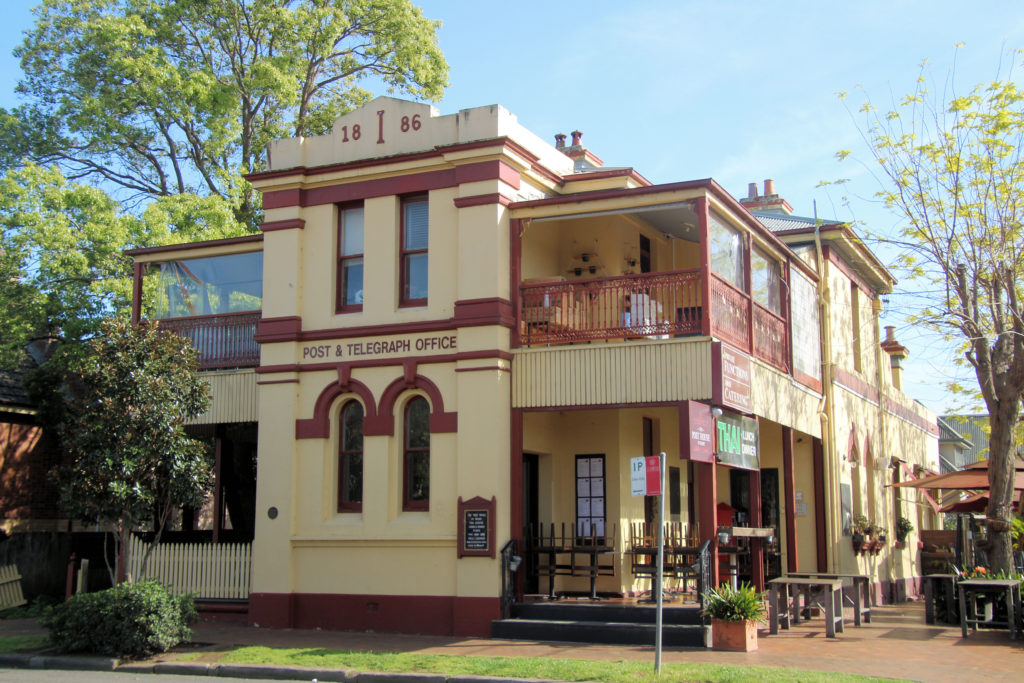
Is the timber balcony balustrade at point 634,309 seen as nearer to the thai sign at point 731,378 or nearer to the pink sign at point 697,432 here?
the thai sign at point 731,378

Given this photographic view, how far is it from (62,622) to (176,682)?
2639 mm

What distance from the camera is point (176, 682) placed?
12.6 meters

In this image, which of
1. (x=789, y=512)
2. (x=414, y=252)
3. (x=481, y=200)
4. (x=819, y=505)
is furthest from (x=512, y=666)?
(x=819, y=505)

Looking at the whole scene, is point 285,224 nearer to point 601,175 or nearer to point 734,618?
point 601,175

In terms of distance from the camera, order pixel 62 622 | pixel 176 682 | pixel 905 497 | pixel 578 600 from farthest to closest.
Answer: pixel 905 497
pixel 578 600
pixel 62 622
pixel 176 682

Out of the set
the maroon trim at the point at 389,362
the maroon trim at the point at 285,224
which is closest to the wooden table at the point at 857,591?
the maroon trim at the point at 389,362

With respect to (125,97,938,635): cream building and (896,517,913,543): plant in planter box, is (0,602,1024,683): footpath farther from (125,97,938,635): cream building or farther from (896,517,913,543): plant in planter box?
(896,517,913,543): plant in planter box

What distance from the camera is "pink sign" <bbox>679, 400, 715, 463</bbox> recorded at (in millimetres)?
14172

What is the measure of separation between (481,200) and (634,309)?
9.72 ft

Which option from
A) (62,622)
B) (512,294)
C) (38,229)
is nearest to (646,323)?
(512,294)

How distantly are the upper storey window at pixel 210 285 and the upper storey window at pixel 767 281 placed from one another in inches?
341

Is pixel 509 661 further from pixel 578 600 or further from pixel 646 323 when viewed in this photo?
pixel 646 323

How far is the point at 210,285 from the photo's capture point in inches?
784

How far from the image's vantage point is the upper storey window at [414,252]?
55.9 feet
